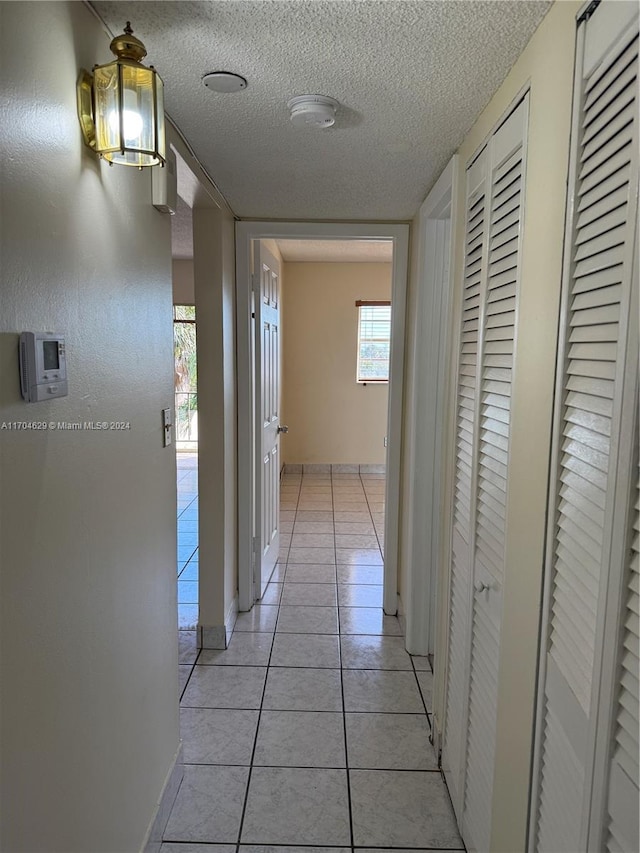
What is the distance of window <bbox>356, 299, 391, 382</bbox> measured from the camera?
6.24m

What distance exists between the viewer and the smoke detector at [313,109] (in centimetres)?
150

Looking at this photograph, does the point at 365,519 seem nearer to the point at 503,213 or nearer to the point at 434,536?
the point at 434,536

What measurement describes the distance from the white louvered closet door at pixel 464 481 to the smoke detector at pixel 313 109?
1.51ft

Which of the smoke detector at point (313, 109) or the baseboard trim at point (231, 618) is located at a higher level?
the smoke detector at point (313, 109)

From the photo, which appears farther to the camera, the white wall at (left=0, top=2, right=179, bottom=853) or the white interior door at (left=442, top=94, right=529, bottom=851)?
the white interior door at (left=442, top=94, right=529, bottom=851)

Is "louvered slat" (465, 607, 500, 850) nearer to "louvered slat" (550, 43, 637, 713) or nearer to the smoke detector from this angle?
"louvered slat" (550, 43, 637, 713)

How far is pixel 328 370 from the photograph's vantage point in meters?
6.30

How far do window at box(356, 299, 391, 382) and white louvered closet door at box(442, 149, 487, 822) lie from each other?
4457mm

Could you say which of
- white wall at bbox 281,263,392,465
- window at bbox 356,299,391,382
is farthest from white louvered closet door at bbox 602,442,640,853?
window at bbox 356,299,391,382

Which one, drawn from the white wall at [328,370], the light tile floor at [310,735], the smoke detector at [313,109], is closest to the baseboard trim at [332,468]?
the white wall at [328,370]

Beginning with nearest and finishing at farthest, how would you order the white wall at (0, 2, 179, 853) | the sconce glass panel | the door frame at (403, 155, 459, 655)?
the white wall at (0, 2, 179, 853) → the sconce glass panel → the door frame at (403, 155, 459, 655)

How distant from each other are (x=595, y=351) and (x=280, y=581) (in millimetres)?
3026

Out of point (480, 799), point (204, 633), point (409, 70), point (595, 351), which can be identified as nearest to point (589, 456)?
point (595, 351)

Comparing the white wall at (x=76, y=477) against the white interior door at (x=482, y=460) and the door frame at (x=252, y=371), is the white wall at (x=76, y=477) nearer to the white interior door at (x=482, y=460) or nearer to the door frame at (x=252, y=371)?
the white interior door at (x=482, y=460)
